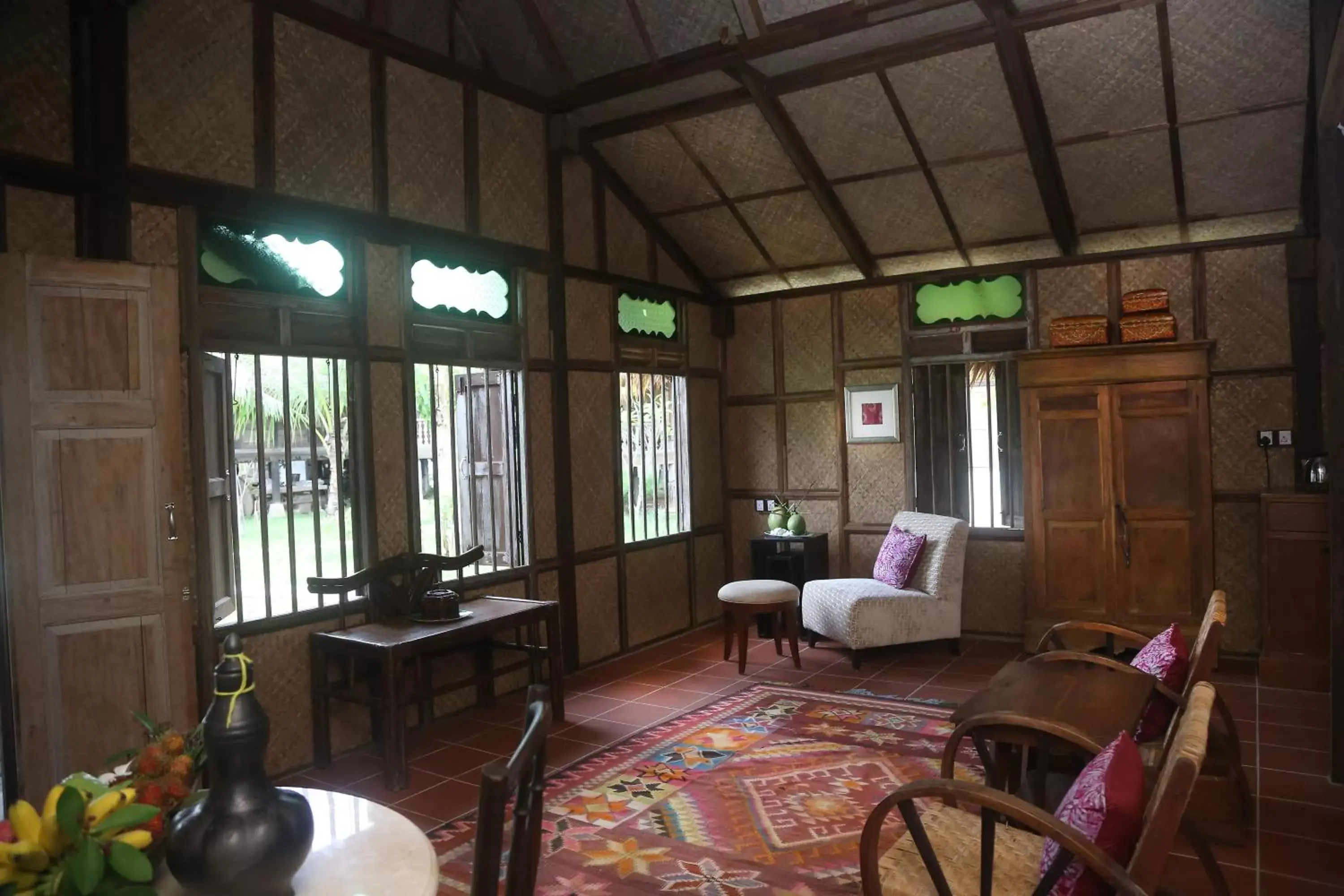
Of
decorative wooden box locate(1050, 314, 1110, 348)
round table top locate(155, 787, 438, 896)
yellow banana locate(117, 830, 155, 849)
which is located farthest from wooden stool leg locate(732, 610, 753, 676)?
yellow banana locate(117, 830, 155, 849)

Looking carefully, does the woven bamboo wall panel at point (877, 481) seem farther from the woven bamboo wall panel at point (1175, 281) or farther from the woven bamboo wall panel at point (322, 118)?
the woven bamboo wall panel at point (322, 118)

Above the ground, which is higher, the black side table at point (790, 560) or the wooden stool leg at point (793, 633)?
the black side table at point (790, 560)

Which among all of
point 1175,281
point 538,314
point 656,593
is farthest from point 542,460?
point 1175,281

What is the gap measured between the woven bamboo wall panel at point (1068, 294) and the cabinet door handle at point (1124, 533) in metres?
1.29

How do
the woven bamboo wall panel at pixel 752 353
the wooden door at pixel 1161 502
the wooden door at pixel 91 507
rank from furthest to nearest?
the woven bamboo wall panel at pixel 752 353 < the wooden door at pixel 1161 502 < the wooden door at pixel 91 507

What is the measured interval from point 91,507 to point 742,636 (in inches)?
148

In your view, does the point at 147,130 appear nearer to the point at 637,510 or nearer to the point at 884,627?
the point at 637,510

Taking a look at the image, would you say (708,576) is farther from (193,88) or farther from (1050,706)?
(193,88)

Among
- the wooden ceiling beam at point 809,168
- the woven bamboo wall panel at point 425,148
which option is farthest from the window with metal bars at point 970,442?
the woven bamboo wall panel at point 425,148

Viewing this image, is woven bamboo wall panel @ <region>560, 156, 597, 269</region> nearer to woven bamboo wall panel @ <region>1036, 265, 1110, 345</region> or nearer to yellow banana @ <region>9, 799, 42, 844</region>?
woven bamboo wall panel @ <region>1036, 265, 1110, 345</region>

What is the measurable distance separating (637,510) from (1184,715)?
490cm

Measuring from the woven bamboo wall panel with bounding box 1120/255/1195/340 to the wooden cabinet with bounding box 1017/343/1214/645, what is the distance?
0.47m

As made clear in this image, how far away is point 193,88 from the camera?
3881 millimetres

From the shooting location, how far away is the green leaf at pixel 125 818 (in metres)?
1.30
